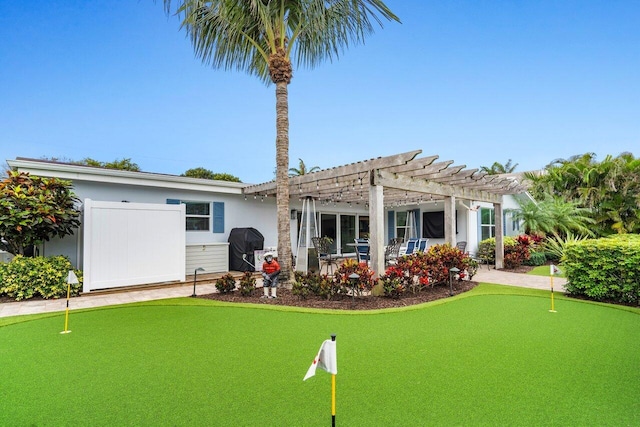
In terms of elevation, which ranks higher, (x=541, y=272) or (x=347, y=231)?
(x=347, y=231)

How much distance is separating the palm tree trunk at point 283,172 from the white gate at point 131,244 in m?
3.10

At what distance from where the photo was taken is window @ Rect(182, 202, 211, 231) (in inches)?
403

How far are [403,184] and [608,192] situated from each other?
1292 cm

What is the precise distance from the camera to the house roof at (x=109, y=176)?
751cm

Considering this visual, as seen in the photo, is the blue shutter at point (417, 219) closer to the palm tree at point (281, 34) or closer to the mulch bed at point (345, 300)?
the mulch bed at point (345, 300)

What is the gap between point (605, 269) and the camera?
639cm

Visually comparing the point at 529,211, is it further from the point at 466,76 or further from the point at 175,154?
the point at 175,154

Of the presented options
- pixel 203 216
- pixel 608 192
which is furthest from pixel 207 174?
pixel 608 192

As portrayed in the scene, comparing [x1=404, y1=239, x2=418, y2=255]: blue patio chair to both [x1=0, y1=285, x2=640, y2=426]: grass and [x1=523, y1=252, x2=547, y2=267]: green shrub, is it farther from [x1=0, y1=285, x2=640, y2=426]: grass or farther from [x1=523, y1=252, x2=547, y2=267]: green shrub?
[x1=0, y1=285, x2=640, y2=426]: grass

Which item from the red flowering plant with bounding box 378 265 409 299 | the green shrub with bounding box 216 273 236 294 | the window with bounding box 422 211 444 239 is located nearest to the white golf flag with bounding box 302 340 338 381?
the red flowering plant with bounding box 378 265 409 299

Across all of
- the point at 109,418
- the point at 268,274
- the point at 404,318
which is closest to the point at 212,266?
the point at 268,274

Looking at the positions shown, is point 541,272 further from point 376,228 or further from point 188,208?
point 188,208

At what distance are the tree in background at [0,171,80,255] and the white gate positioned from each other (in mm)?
525

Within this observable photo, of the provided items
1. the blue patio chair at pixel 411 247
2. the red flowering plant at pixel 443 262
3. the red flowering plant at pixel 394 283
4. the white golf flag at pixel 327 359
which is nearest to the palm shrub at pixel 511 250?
the blue patio chair at pixel 411 247
